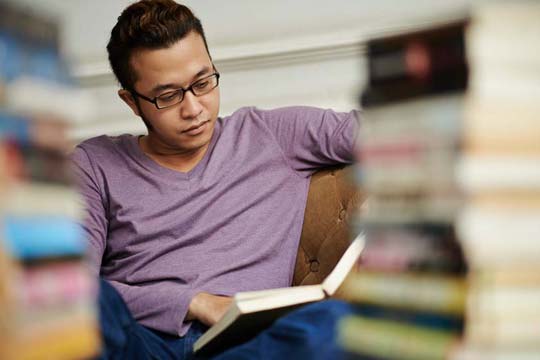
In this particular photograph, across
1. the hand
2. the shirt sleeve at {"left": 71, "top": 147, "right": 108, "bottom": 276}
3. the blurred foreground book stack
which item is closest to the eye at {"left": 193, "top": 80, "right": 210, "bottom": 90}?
A: the shirt sleeve at {"left": 71, "top": 147, "right": 108, "bottom": 276}

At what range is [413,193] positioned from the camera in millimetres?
568

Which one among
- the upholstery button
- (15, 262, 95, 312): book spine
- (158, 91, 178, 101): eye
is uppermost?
(158, 91, 178, 101): eye

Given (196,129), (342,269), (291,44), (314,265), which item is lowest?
(314,265)

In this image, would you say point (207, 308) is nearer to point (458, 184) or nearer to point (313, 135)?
point (313, 135)

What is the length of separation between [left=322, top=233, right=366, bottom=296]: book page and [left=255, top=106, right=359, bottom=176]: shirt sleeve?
0.31 metres

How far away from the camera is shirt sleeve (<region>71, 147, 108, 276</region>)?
1394mm

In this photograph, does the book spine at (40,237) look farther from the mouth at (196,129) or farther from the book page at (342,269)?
the mouth at (196,129)

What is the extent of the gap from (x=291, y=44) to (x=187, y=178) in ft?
1.48

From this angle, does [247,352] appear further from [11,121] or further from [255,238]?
[11,121]

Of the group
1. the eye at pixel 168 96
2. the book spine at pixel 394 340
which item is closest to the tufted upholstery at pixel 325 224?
the eye at pixel 168 96

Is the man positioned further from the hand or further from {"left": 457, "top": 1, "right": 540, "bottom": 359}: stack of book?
{"left": 457, "top": 1, "right": 540, "bottom": 359}: stack of book

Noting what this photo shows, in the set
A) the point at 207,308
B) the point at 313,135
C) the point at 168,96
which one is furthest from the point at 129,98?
the point at 207,308

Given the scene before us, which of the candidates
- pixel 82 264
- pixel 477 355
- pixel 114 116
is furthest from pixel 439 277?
pixel 114 116

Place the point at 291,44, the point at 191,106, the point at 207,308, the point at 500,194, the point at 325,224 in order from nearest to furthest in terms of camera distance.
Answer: the point at 500,194
the point at 207,308
the point at 191,106
the point at 325,224
the point at 291,44
